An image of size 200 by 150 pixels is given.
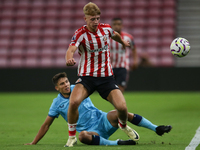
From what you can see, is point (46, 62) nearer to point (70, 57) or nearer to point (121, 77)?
point (121, 77)

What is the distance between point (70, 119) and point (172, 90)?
32.5 feet

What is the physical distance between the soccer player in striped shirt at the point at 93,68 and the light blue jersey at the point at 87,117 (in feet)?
1.32

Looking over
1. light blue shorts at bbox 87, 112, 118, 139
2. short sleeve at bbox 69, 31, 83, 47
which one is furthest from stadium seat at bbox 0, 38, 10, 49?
short sleeve at bbox 69, 31, 83, 47

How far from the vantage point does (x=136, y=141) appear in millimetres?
5223

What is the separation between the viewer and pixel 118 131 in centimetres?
648

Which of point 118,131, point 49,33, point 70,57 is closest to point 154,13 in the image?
point 49,33

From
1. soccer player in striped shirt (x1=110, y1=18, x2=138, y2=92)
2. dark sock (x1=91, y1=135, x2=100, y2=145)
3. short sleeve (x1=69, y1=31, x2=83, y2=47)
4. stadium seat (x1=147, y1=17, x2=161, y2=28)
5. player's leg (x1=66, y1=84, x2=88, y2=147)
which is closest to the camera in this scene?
player's leg (x1=66, y1=84, x2=88, y2=147)

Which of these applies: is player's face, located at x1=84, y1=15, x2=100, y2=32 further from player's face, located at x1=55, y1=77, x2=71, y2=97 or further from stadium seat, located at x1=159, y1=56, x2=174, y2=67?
stadium seat, located at x1=159, y1=56, x2=174, y2=67

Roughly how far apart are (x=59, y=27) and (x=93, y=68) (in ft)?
42.5

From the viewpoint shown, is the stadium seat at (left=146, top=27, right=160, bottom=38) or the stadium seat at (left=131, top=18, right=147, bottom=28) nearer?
the stadium seat at (left=146, top=27, right=160, bottom=38)

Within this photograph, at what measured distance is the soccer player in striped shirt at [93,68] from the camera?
4.79 metres

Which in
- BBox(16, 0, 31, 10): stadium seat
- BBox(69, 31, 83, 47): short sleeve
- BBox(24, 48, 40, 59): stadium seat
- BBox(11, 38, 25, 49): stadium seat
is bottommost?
BBox(24, 48, 40, 59): stadium seat

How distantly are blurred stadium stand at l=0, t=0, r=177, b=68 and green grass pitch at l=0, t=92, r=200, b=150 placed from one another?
4.81 metres

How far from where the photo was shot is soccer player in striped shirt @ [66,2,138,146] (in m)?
4.79
